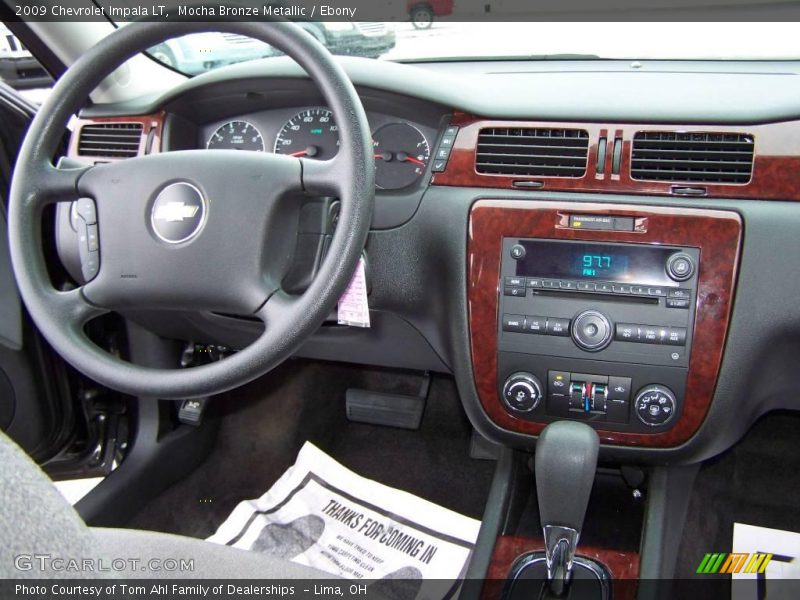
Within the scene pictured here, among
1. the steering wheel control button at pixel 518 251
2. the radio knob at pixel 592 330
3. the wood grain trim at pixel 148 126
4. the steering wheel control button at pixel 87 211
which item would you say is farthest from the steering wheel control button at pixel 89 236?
the radio knob at pixel 592 330

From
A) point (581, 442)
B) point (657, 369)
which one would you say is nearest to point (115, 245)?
point (581, 442)

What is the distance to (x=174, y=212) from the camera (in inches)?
46.1

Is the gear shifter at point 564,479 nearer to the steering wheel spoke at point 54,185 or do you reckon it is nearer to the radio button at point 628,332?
the radio button at point 628,332

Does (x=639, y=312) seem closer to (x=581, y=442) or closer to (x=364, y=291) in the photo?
(x=581, y=442)

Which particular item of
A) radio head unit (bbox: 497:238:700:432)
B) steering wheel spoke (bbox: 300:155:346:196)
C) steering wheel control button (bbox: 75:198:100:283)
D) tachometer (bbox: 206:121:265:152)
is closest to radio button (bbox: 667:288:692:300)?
radio head unit (bbox: 497:238:700:432)

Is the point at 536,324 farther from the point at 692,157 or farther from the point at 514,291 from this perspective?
the point at 692,157

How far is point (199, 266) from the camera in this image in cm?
116

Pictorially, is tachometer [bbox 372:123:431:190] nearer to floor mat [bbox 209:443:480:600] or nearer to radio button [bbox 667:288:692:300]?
radio button [bbox 667:288:692:300]

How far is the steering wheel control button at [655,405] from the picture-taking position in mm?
1346

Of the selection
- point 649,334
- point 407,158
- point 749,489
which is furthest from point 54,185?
point 749,489

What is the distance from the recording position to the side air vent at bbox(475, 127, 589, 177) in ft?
4.34

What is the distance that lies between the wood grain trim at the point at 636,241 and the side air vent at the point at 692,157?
57 millimetres

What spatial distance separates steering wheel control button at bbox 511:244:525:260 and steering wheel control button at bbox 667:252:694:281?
239mm

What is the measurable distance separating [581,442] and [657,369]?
216 millimetres
